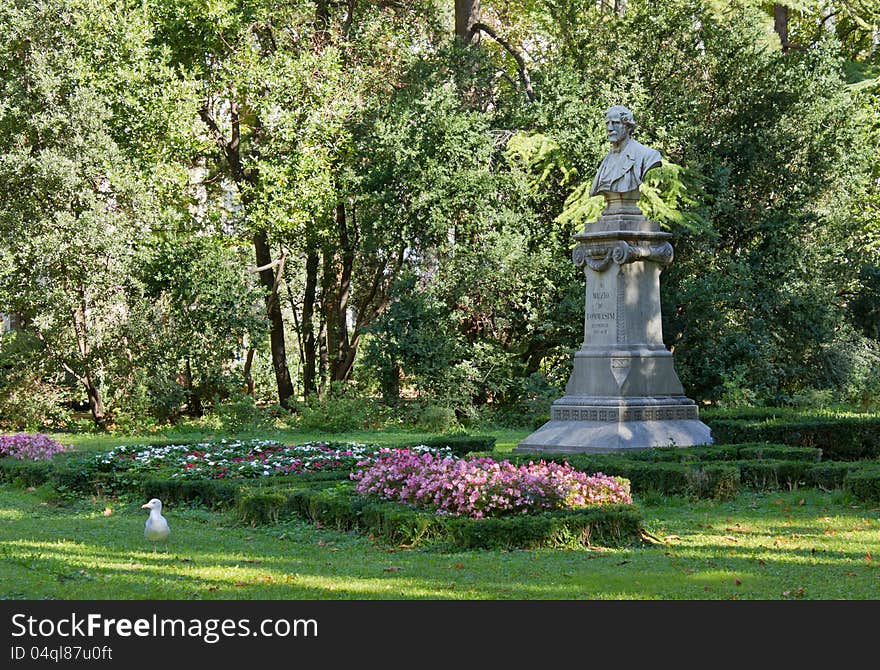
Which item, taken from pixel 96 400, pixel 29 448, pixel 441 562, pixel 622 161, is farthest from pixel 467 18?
pixel 441 562

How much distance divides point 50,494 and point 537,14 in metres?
19.9

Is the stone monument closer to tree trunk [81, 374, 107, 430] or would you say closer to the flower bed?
the flower bed

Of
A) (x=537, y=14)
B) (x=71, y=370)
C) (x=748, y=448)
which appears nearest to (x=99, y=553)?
(x=748, y=448)

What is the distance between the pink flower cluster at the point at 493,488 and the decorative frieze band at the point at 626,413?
463cm

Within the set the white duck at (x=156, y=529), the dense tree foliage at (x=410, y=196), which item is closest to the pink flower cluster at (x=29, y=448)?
the white duck at (x=156, y=529)

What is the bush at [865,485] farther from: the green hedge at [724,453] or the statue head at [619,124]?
the statue head at [619,124]

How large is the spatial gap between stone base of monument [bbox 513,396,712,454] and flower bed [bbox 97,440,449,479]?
155cm

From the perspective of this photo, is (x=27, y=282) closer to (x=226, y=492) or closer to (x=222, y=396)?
(x=222, y=396)

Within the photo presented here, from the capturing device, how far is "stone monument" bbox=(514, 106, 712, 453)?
14938 millimetres

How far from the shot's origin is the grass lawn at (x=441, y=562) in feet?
23.2

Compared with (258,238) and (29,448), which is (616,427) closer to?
(29,448)

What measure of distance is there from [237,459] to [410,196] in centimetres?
1147

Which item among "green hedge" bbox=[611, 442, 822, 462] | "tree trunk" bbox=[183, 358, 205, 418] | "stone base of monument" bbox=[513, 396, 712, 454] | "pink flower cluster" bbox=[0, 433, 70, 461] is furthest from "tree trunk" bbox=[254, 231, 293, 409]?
"green hedge" bbox=[611, 442, 822, 462]

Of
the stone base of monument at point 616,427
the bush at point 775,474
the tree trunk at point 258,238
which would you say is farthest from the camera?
the tree trunk at point 258,238
